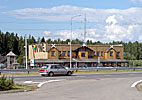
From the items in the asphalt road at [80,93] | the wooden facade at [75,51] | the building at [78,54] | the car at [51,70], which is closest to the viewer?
the asphalt road at [80,93]

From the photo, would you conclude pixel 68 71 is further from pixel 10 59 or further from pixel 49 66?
pixel 10 59

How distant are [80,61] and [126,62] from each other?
15.0 meters

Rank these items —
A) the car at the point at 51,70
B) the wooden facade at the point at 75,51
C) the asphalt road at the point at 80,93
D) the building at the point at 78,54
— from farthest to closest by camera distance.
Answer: the wooden facade at the point at 75,51, the building at the point at 78,54, the car at the point at 51,70, the asphalt road at the point at 80,93

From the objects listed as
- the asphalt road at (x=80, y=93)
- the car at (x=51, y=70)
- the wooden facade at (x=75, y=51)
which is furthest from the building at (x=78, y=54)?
the asphalt road at (x=80, y=93)

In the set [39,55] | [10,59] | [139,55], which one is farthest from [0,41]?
[139,55]

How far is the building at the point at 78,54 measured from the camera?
83312mm

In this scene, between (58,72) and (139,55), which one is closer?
(58,72)

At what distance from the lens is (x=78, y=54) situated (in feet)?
286

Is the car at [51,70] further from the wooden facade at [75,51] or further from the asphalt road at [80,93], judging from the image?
the wooden facade at [75,51]

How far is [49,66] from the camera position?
3728cm

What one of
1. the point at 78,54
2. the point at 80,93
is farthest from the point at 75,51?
the point at 80,93

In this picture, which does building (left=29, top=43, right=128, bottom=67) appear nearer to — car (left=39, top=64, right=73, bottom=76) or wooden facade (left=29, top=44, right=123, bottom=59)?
wooden facade (left=29, top=44, right=123, bottom=59)

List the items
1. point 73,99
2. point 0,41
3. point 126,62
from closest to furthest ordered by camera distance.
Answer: point 73,99 → point 126,62 → point 0,41

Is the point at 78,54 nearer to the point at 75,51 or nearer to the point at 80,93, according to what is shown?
the point at 75,51
